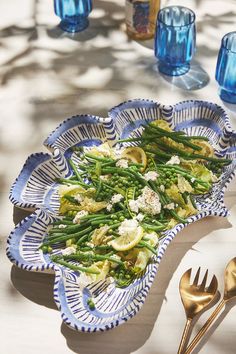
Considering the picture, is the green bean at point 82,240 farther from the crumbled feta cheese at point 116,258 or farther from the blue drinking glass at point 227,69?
the blue drinking glass at point 227,69

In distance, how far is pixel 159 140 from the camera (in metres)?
1.49

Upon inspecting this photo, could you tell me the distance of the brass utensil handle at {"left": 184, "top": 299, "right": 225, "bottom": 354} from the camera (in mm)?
1101

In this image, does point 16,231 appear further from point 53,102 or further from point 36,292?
point 53,102

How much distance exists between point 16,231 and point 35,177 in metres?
0.21

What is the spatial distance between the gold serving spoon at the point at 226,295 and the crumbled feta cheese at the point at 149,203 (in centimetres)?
20

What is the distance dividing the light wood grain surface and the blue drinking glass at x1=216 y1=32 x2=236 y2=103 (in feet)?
0.12

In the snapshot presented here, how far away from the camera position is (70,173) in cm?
149

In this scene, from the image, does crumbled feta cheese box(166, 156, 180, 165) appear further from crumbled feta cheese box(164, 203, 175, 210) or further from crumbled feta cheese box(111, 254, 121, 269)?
crumbled feta cheese box(111, 254, 121, 269)

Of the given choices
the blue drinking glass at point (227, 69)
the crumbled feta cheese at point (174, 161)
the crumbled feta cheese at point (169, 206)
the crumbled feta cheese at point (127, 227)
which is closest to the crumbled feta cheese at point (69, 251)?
the crumbled feta cheese at point (127, 227)

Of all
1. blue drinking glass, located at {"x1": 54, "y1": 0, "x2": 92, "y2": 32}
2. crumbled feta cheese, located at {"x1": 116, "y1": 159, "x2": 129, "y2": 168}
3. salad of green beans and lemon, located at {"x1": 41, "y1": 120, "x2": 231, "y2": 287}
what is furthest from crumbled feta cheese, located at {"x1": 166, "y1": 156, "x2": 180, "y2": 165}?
blue drinking glass, located at {"x1": 54, "y1": 0, "x2": 92, "y2": 32}

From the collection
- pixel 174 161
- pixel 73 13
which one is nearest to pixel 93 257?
pixel 174 161

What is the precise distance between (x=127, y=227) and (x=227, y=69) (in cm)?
72

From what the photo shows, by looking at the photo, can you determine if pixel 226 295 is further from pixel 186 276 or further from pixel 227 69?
pixel 227 69

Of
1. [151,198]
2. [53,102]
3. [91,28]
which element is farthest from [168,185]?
[91,28]
